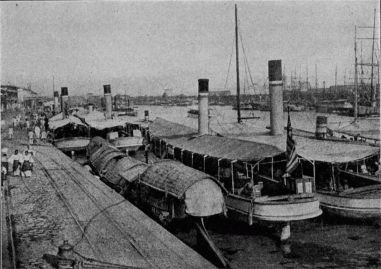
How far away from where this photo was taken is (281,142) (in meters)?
18.1

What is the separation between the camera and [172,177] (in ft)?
44.6

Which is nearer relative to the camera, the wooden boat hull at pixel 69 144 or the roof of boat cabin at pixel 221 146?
the roof of boat cabin at pixel 221 146

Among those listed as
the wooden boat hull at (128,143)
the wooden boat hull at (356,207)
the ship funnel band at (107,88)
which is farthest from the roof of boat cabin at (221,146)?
the ship funnel band at (107,88)

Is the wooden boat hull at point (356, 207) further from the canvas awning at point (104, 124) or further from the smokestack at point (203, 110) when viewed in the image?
the canvas awning at point (104, 124)

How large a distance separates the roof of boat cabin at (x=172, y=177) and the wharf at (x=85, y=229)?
1.10 m

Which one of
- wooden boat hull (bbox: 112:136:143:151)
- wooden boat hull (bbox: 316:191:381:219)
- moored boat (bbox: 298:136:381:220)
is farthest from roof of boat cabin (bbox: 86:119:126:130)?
wooden boat hull (bbox: 316:191:381:219)

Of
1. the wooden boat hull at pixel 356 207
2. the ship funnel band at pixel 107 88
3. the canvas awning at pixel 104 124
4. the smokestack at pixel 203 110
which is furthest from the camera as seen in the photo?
the ship funnel band at pixel 107 88

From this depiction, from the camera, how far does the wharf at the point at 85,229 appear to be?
9916 mm

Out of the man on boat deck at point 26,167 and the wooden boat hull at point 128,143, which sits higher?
the man on boat deck at point 26,167

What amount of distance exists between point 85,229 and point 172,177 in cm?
316

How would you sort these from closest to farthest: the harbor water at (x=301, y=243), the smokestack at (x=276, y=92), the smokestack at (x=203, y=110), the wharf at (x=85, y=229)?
the wharf at (x=85, y=229) < the harbor water at (x=301, y=243) < the smokestack at (x=276, y=92) < the smokestack at (x=203, y=110)

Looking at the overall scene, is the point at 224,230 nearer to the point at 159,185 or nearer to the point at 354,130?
the point at 159,185

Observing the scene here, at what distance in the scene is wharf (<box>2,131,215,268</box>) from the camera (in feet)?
32.5

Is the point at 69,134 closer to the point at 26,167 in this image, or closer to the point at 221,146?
the point at 26,167
